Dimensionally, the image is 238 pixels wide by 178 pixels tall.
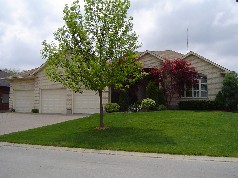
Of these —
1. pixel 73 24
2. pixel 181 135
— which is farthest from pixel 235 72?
pixel 73 24

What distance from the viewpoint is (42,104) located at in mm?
28828

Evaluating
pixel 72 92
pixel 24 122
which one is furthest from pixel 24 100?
pixel 24 122

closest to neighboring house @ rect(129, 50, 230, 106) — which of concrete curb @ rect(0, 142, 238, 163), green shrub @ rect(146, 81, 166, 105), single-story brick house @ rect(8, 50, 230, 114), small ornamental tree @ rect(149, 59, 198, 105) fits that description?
single-story brick house @ rect(8, 50, 230, 114)

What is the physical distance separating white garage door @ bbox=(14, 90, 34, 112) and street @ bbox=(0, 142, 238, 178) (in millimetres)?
19202

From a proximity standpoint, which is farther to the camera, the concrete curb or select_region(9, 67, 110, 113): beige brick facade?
select_region(9, 67, 110, 113): beige brick facade

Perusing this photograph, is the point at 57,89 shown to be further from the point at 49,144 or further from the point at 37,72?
the point at 49,144

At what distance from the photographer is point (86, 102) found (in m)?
26.1

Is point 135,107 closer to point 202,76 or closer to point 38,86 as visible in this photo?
point 202,76

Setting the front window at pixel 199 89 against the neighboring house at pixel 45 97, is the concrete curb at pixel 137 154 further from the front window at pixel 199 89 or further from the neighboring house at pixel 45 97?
the front window at pixel 199 89

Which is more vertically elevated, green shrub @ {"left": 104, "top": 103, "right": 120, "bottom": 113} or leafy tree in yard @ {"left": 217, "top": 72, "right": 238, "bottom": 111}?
leafy tree in yard @ {"left": 217, "top": 72, "right": 238, "bottom": 111}

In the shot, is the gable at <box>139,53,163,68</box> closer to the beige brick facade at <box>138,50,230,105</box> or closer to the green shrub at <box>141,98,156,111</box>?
the beige brick facade at <box>138,50,230,105</box>

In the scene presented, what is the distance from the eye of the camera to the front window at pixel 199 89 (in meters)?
25.0

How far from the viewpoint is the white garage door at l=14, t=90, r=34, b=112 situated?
3014cm

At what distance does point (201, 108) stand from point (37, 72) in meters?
15.1
